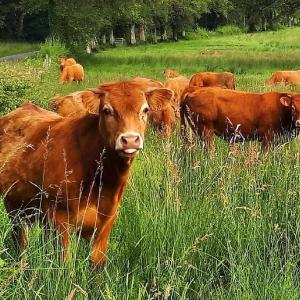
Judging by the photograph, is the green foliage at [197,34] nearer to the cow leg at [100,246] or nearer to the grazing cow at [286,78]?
the grazing cow at [286,78]

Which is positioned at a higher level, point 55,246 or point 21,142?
point 21,142

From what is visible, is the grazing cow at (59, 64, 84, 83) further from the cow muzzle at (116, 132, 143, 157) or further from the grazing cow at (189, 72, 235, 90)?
the cow muzzle at (116, 132, 143, 157)

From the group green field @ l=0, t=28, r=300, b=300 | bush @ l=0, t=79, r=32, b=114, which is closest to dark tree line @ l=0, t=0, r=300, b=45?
bush @ l=0, t=79, r=32, b=114

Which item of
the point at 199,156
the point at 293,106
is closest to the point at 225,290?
the point at 199,156

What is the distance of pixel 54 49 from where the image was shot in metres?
33.8

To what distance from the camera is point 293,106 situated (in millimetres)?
9672

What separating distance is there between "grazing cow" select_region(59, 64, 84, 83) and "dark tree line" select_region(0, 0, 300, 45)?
1329 centimetres

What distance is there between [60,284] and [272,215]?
2301mm

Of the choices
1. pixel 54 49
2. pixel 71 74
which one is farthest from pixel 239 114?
pixel 54 49

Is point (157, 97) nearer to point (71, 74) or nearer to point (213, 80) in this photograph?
point (213, 80)

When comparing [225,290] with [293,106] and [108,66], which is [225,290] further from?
[108,66]

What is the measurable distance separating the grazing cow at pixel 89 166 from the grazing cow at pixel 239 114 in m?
5.12

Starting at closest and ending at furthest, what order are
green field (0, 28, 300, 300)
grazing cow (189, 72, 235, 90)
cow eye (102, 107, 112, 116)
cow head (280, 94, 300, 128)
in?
green field (0, 28, 300, 300), cow eye (102, 107, 112, 116), cow head (280, 94, 300, 128), grazing cow (189, 72, 235, 90)

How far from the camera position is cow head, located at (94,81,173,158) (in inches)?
169
